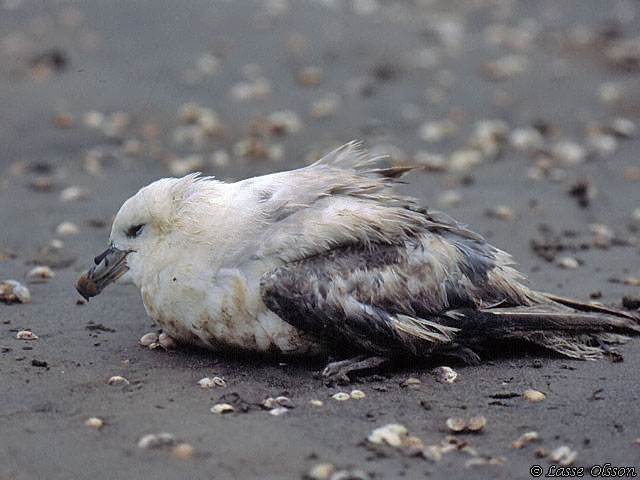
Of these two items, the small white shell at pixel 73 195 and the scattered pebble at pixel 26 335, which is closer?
the scattered pebble at pixel 26 335

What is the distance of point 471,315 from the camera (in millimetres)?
4750

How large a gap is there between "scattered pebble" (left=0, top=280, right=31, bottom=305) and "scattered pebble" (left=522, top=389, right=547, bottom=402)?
300 cm

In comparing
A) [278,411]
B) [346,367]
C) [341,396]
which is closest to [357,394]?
[341,396]

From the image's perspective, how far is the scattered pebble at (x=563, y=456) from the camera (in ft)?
12.3

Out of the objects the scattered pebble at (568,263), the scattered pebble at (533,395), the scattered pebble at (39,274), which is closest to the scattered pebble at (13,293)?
the scattered pebble at (39,274)

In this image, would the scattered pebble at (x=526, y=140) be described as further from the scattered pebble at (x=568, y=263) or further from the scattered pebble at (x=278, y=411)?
the scattered pebble at (x=278, y=411)

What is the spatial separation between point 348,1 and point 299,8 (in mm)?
813

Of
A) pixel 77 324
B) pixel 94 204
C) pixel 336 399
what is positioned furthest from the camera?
pixel 94 204

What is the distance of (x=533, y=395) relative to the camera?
14.3ft

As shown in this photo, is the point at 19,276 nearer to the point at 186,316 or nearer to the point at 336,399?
the point at 186,316

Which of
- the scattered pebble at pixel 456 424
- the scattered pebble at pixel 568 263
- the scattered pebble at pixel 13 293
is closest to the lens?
the scattered pebble at pixel 456 424

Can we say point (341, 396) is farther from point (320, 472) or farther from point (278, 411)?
point (320, 472)

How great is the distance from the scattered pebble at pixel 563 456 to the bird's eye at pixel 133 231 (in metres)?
2.35

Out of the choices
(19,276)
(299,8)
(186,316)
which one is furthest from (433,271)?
(299,8)
